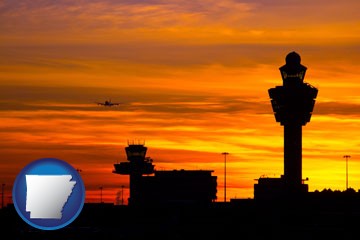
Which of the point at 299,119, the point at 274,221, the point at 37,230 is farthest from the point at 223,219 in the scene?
the point at 37,230

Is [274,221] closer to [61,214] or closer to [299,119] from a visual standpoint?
[299,119]

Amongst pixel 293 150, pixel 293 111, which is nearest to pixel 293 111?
pixel 293 111

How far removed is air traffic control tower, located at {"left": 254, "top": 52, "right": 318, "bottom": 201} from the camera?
16188 centimetres

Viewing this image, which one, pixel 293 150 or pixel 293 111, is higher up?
pixel 293 111

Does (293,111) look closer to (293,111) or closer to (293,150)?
(293,111)

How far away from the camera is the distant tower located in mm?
161750

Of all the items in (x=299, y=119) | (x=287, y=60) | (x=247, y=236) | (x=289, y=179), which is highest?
(x=287, y=60)

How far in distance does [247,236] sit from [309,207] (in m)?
61.8

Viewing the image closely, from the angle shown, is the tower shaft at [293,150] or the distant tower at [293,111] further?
the distant tower at [293,111]

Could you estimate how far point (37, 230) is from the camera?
9.34 meters

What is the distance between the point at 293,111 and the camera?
6565 inches

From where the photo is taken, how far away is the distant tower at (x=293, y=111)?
161750 millimetres

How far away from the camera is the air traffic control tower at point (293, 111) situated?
162 m

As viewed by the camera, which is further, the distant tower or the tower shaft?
the distant tower
